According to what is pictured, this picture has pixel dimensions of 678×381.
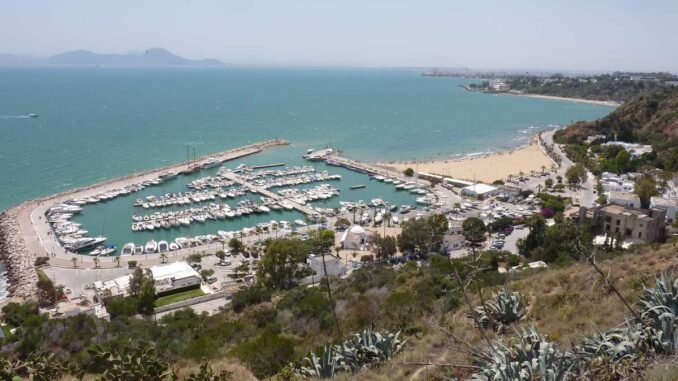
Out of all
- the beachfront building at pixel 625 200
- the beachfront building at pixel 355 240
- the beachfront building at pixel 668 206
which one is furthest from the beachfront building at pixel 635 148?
the beachfront building at pixel 355 240

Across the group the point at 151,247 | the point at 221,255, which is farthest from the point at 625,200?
the point at 151,247

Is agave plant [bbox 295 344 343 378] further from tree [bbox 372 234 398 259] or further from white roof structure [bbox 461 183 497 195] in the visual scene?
white roof structure [bbox 461 183 497 195]

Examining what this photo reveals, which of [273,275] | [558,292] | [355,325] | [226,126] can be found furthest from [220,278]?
[226,126]

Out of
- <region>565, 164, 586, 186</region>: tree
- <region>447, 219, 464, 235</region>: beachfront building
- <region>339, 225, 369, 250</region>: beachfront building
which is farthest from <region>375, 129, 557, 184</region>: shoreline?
<region>339, 225, 369, 250</region>: beachfront building

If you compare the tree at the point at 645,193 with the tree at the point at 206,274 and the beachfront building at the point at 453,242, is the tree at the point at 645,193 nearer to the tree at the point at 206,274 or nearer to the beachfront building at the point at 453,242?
the beachfront building at the point at 453,242

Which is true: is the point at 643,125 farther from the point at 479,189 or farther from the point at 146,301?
the point at 146,301

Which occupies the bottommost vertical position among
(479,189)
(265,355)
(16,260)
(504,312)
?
(16,260)
